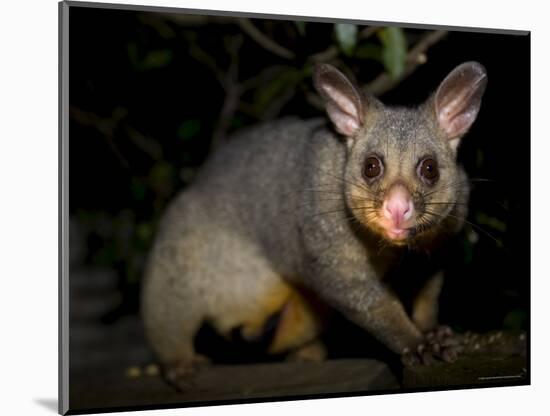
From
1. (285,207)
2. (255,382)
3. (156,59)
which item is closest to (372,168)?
(285,207)

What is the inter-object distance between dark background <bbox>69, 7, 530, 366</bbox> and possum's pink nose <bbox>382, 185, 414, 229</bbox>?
35.9 inches

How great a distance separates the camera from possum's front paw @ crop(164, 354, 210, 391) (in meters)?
4.29

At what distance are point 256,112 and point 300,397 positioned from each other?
1.63 m

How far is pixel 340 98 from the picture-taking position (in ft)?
13.0

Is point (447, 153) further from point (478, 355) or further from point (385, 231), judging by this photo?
point (478, 355)

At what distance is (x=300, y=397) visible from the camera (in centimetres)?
424

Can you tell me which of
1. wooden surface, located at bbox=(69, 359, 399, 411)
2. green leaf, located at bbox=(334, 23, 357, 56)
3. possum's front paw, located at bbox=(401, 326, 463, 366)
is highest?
green leaf, located at bbox=(334, 23, 357, 56)

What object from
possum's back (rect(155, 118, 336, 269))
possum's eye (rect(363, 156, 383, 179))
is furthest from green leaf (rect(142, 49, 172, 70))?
possum's eye (rect(363, 156, 383, 179))

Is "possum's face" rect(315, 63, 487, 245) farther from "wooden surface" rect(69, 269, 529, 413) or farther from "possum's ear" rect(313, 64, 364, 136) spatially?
"wooden surface" rect(69, 269, 529, 413)

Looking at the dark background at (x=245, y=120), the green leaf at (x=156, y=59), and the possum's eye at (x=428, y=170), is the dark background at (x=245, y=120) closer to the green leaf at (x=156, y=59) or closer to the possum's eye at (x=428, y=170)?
the green leaf at (x=156, y=59)

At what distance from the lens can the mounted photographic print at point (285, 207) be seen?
12.9ft

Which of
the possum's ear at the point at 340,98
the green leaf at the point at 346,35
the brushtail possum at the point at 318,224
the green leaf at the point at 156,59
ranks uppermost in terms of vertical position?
the green leaf at the point at 346,35

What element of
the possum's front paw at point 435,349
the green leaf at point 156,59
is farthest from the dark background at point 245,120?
the possum's front paw at point 435,349

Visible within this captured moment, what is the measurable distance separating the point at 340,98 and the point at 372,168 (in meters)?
0.38
